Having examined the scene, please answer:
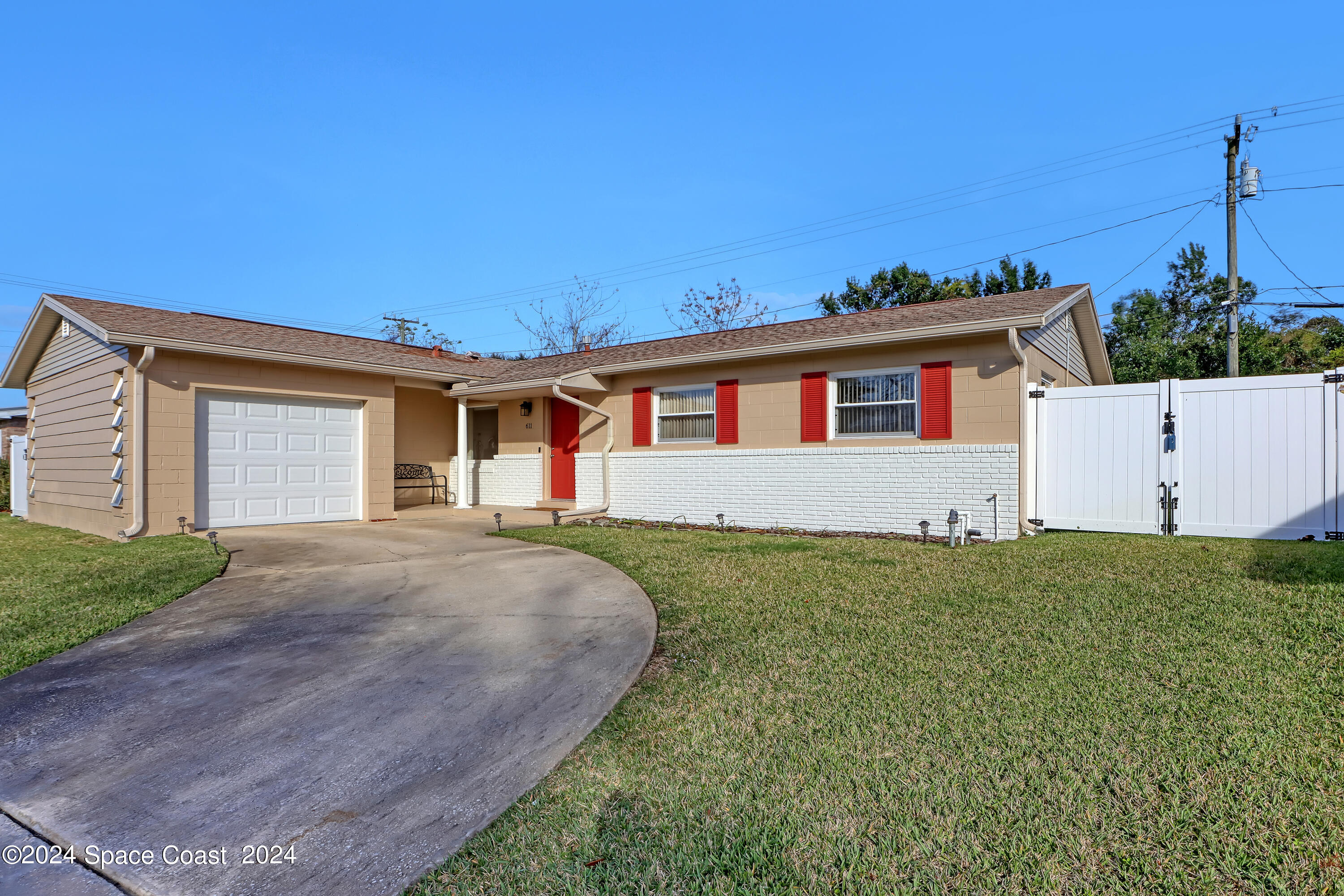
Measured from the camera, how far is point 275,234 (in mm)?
24391

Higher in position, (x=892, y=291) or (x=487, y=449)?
(x=892, y=291)


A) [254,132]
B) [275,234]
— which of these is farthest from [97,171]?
[254,132]

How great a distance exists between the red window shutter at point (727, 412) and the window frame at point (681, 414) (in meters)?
0.02

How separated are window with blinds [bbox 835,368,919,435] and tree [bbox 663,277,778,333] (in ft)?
65.3

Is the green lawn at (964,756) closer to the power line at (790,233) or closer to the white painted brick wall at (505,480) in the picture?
the white painted brick wall at (505,480)

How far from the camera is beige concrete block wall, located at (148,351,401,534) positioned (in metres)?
10.4

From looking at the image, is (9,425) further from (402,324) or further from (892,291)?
(892,291)

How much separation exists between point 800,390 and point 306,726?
353 inches

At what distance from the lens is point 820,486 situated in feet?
35.8

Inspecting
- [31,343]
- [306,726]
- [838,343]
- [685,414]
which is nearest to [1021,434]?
[838,343]

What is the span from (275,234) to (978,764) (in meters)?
27.7

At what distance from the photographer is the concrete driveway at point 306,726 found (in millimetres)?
2555

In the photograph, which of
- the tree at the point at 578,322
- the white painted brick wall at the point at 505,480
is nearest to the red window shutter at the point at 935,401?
the white painted brick wall at the point at 505,480

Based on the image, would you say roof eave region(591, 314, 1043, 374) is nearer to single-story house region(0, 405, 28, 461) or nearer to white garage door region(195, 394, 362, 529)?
white garage door region(195, 394, 362, 529)
